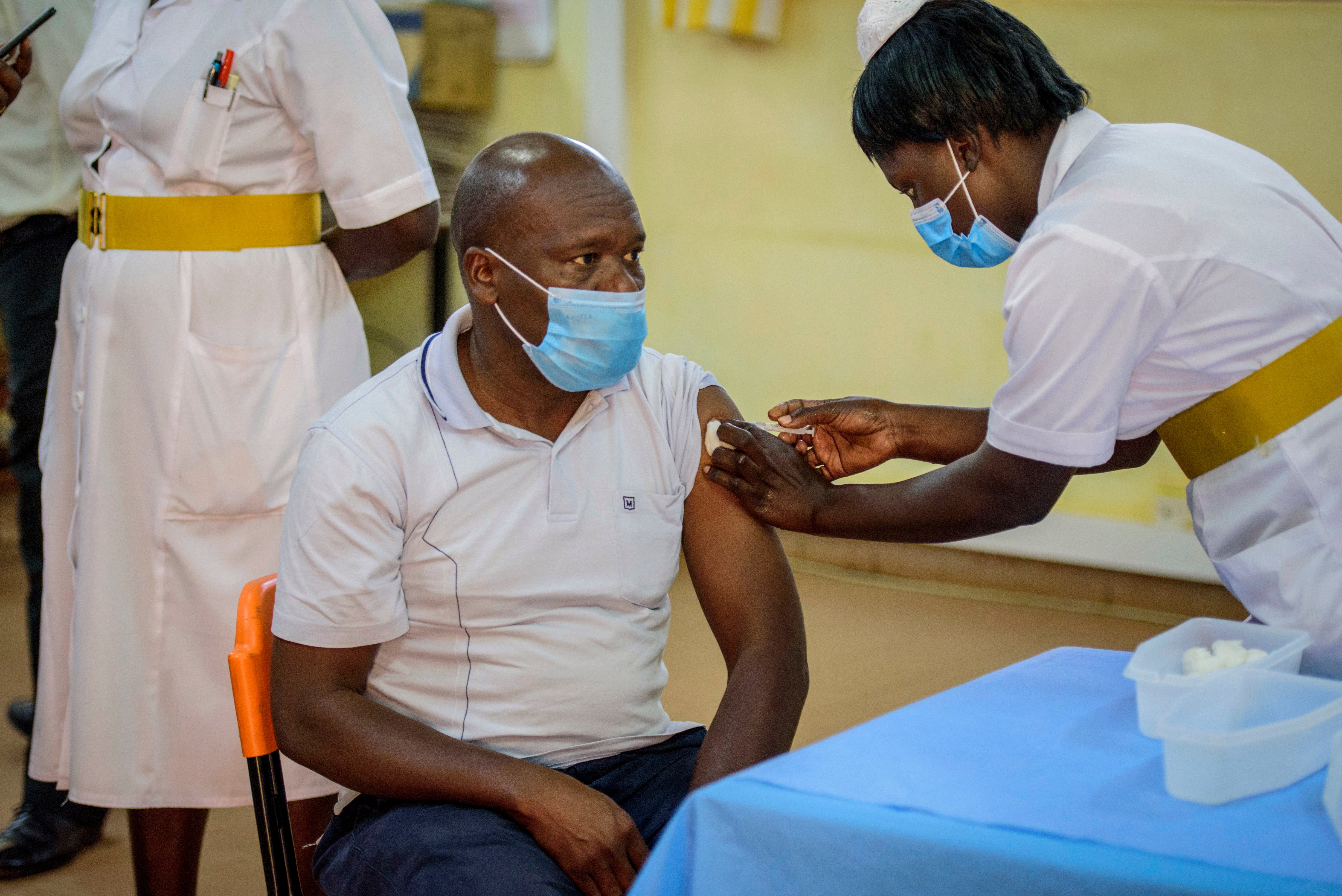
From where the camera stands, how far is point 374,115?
6.85ft

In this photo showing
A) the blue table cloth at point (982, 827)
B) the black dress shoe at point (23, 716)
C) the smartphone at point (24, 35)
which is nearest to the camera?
the blue table cloth at point (982, 827)

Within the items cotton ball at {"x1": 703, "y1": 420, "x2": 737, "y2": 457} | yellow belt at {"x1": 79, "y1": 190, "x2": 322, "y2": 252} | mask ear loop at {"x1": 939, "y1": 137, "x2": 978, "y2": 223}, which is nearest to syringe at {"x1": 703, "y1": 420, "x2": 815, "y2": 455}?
cotton ball at {"x1": 703, "y1": 420, "x2": 737, "y2": 457}

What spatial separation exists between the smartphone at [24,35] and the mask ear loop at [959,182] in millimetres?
1673

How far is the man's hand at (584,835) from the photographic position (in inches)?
56.5

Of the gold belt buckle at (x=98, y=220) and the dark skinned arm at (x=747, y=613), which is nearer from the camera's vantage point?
the dark skinned arm at (x=747, y=613)

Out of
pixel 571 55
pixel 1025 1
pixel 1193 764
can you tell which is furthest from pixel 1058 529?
pixel 1193 764

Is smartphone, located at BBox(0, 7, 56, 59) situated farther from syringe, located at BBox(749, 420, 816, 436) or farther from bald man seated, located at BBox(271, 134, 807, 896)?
syringe, located at BBox(749, 420, 816, 436)

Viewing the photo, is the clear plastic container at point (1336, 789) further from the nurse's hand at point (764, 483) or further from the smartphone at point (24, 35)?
the smartphone at point (24, 35)

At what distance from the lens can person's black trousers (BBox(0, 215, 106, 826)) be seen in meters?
2.80

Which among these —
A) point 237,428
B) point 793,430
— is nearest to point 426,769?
point 793,430

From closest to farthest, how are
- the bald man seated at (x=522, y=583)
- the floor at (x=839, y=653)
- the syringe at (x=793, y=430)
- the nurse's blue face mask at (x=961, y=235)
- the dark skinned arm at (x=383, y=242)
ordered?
the bald man seated at (x=522, y=583), the nurse's blue face mask at (x=961, y=235), the syringe at (x=793, y=430), the dark skinned arm at (x=383, y=242), the floor at (x=839, y=653)

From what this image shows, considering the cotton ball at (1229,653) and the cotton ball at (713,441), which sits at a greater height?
the cotton ball at (1229,653)

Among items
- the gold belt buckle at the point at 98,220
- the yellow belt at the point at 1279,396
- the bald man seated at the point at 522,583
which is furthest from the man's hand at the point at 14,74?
the yellow belt at the point at 1279,396

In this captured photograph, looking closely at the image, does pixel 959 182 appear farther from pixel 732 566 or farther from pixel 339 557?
pixel 339 557
